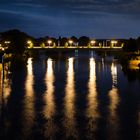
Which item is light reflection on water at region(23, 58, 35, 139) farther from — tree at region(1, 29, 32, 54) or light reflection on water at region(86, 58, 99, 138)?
tree at region(1, 29, 32, 54)

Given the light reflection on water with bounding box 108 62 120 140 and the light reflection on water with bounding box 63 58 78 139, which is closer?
the light reflection on water with bounding box 108 62 120 140

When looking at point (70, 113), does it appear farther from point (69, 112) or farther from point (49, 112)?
point (49, 112)

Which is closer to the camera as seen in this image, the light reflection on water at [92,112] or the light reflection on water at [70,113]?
the light reflection on water at [70,113]

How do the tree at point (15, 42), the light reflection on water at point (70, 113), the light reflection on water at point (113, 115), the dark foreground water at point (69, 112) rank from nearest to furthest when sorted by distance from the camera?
the light reflection on water at point (113, 115) < the dark foreground water at point (69, 112) < the light reflection on water at point (70, 113) < the tree at point (15, 42)

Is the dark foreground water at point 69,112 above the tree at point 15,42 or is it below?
below

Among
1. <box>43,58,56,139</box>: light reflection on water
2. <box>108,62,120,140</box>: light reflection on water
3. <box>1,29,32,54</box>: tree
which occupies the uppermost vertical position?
<box>1,29,32,54</box>: tree

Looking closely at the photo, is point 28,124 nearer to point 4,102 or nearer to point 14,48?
point 4,102

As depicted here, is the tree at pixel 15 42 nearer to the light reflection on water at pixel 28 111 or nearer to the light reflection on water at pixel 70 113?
the light reflection on water at pixel 28 111

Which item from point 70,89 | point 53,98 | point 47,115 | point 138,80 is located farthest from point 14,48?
point 47,115

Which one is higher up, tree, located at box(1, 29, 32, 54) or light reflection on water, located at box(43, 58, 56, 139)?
tree, located at box(1, 29, 32, 54)

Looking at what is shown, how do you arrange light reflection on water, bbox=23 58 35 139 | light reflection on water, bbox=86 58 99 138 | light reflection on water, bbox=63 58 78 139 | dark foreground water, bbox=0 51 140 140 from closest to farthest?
dark foreground water, bbox=0 51 140 140 → light reflection on water, bbox=63 58 78 139 → light reflection on water, bbox=23 58 35 139 → light reflection on water, bbox=86 58 99 138

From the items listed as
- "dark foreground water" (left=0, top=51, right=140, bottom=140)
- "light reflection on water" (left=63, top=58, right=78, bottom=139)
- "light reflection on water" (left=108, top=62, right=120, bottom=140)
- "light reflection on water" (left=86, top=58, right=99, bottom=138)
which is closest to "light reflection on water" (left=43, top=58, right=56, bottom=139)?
"dark foreground water" (left=0, top=51, right=140, bottom=140)

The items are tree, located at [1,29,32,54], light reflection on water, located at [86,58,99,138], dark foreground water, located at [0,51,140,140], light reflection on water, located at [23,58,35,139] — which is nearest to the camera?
dark foreground water, located at [0,51,140,140]

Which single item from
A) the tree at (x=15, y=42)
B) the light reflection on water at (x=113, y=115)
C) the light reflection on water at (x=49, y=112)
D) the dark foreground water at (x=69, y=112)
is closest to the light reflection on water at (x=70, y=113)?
the dark foreground water at (x=69, y=112)
